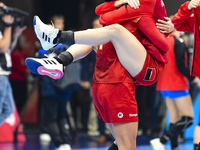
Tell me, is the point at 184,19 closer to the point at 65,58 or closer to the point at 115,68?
the point at 115,68

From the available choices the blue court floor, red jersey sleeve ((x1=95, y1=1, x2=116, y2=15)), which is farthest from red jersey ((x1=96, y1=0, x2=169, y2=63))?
the blue court floor

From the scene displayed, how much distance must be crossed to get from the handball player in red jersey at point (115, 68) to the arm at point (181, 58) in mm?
1965

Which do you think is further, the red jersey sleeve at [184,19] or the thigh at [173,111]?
the thigh at [173,111]

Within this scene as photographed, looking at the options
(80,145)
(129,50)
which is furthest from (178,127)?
(129,50)

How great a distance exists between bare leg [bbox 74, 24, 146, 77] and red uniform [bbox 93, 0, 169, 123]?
0.06m

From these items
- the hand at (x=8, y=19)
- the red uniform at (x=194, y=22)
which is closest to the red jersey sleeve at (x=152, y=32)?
the red uniform at (x=194, y=22)

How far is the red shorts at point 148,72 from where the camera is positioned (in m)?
2.80

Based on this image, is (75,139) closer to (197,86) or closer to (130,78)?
(197,86)

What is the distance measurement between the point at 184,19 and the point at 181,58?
1.71 meters

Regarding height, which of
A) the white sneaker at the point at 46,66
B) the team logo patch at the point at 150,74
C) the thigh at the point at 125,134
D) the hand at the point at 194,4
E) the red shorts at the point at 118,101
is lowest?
the thigh at the point at 125,134

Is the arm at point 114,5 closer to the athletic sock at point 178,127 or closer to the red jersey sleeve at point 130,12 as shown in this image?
the red jersey sleeve at point 130,12

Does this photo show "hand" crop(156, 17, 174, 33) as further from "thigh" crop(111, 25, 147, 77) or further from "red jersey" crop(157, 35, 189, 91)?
"red jersey" crop(157, 35, 189, 91)

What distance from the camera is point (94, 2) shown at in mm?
8258

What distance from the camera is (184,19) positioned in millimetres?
3150
